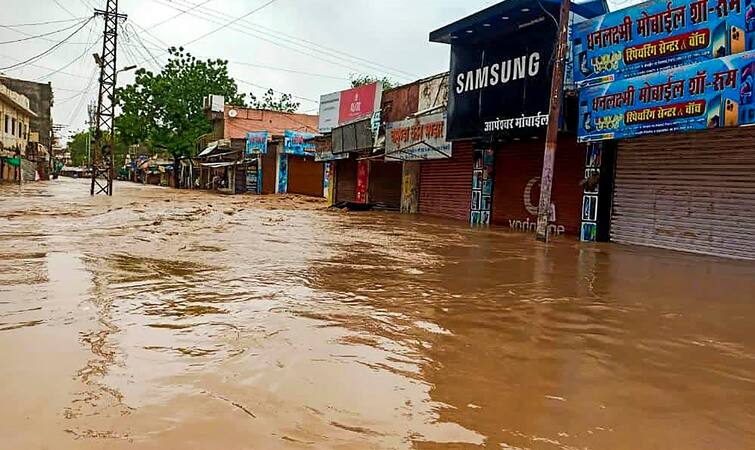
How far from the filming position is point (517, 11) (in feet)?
48.1

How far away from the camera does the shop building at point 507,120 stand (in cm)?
1427

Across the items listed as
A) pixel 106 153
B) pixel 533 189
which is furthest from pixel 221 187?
pixel 533 189

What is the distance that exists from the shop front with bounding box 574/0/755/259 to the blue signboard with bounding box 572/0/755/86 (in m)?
0.02

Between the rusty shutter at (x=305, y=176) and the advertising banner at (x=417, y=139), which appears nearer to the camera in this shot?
the advertising banner at (x=417, y=139)

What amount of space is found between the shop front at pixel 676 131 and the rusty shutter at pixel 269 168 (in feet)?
83.3

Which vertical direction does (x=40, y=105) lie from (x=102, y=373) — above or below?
above

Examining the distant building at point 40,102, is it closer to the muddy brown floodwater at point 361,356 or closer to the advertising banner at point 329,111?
the advertising banner at point 329,111

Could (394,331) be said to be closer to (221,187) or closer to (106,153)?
(106,153)

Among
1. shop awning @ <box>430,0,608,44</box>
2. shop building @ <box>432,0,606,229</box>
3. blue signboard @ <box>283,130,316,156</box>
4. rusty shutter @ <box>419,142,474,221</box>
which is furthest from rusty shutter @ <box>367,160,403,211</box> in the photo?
blue signboard @ <box>283,130,316,156</box>

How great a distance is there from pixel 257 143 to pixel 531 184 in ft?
80.9

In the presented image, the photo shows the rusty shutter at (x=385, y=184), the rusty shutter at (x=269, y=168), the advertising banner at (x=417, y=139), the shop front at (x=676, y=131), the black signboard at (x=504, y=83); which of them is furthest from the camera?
the rusty shutter at (x=269, y=168)

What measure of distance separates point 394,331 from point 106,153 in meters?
33.6

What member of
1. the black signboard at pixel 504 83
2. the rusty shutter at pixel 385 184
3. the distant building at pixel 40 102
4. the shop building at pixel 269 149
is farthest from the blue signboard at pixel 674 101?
the distant building at pixel 40 102

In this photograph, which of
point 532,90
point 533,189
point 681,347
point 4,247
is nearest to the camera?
point 681,347
